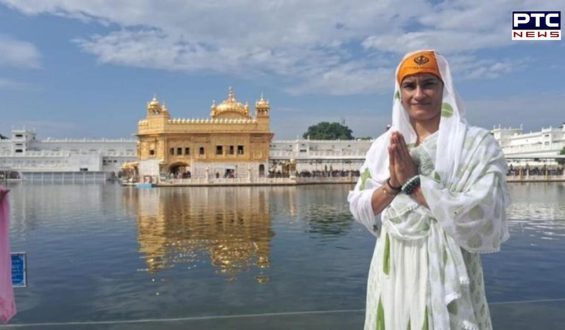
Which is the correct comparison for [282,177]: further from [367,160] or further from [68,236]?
[367,160]

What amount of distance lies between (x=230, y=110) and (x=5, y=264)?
4380 cm

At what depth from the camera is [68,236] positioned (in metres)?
11.9

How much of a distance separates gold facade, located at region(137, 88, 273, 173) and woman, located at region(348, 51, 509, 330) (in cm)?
4260

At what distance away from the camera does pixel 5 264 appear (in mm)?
2717

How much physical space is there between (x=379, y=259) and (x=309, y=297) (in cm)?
450

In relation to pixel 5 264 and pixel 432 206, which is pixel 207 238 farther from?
pixel 432 206

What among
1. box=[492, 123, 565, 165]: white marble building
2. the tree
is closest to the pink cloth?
box=[492, 123, 565, 165]: white marble building

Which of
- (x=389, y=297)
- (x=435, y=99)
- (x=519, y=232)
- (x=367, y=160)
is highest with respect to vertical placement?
(x=435, y=99)

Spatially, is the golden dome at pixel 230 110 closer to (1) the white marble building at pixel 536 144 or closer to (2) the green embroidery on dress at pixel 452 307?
(1) the white marble building at pixel 536 144

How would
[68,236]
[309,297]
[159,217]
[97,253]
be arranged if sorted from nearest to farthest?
1. [309,297]
2. [97,253]
3. [68,236]
4. [159,217]

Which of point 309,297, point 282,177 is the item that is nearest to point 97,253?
point 309,297

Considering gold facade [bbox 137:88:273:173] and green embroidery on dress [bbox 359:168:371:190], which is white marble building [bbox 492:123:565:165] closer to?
gold facade [bbox 137:88:273:173]

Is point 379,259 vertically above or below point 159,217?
above

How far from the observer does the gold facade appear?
44.3 meters
